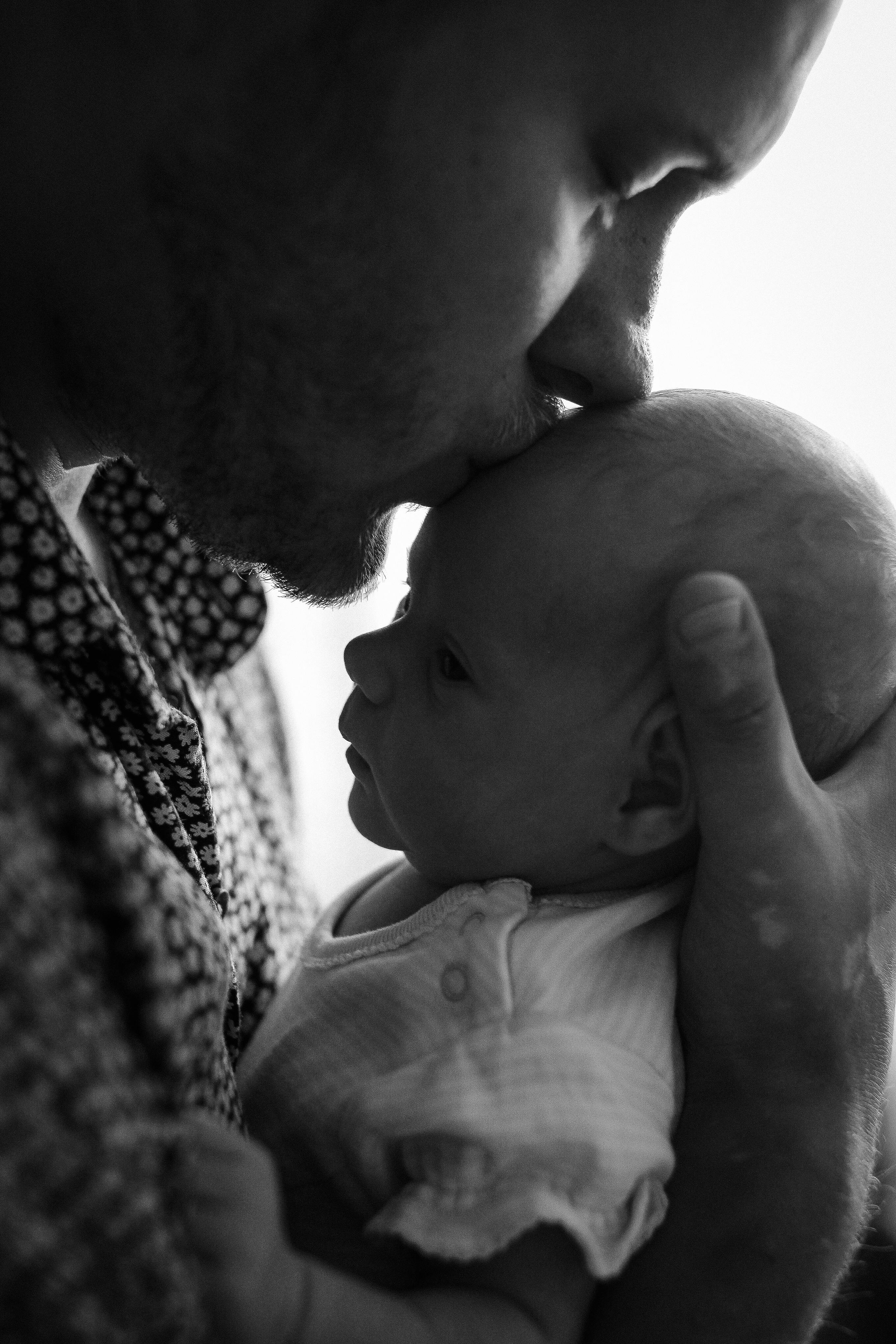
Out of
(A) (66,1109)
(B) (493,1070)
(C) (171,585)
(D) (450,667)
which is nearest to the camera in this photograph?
(A) (66,1109)

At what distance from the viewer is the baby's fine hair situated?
101 centimetres

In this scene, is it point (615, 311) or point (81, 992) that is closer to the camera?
point (81, 992)

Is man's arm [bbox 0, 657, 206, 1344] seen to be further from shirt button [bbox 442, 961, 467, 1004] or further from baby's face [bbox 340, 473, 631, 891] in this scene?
baby's face [bbox 340, 473, 631, 891]

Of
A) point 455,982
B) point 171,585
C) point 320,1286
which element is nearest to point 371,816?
point 455,982

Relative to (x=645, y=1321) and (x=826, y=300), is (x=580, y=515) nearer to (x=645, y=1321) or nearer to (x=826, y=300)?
(x=645, y=1321)

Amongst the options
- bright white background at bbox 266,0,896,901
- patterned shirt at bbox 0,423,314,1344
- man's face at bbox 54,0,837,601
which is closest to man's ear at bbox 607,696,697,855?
man's face at bbox 54,0,837,601

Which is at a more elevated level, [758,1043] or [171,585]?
[171,585]

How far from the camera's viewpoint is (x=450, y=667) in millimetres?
1094

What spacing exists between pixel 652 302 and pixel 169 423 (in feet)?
1.64

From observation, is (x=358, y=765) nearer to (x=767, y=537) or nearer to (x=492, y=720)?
(x=492, y=720)

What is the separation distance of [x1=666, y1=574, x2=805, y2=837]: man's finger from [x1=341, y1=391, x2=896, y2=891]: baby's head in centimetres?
7

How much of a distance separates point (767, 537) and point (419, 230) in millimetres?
412

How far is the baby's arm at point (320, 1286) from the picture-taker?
624mm

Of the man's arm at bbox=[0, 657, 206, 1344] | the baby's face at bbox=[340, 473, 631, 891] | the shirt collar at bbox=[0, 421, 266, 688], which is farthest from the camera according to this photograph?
the shirt collar at bbox=[0, 421, 266, 688]
